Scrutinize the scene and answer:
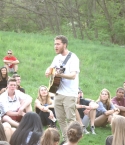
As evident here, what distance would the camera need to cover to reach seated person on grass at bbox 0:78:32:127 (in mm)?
6660

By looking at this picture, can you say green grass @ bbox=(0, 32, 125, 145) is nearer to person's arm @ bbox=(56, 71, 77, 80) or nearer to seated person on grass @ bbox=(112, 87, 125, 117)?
seated person on grass @ bbox=(112, 87, 125, 117)

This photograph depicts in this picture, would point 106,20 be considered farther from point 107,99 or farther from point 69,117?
point 69,117

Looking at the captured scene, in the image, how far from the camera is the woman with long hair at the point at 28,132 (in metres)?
4.46

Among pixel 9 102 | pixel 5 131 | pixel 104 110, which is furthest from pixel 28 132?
pixel 104 110

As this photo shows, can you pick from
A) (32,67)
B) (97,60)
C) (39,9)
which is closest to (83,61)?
(97,60)

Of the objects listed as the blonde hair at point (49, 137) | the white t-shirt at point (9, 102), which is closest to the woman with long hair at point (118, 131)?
the blonde hair at point (49, 137)

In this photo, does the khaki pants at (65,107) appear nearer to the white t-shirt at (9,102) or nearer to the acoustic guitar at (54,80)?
the acoustic guitar at (54,80)

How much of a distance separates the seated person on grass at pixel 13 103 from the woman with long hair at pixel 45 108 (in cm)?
53

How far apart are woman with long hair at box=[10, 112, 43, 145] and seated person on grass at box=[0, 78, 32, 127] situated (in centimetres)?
197

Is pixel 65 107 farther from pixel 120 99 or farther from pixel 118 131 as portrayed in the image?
pixel 120 99

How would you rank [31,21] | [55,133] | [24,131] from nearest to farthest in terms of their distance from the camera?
[55,133] < [24,131] < [31,21]

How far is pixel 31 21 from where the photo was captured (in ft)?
108

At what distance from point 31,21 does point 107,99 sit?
25935 millimetres

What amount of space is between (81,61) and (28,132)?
415 inches
